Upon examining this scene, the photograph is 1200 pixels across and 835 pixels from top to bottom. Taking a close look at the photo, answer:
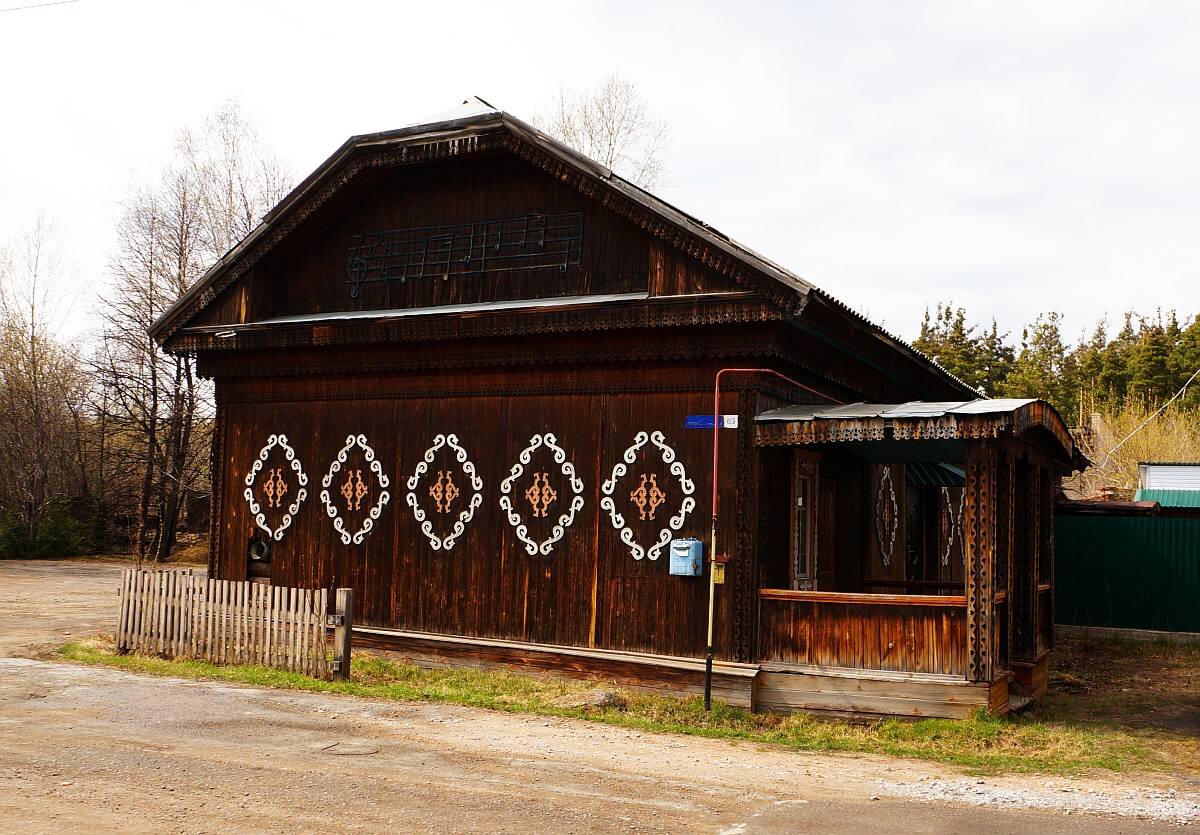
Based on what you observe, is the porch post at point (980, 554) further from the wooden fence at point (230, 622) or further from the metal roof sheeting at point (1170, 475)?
the metal roof sheeting at point (1170, 475)

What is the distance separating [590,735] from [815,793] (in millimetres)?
2666

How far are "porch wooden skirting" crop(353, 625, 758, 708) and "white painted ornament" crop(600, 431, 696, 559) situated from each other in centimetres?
119

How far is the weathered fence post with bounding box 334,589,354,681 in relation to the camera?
1249cm

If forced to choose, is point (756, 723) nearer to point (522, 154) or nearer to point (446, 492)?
point (446, 492)

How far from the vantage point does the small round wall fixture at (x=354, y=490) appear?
1433cm

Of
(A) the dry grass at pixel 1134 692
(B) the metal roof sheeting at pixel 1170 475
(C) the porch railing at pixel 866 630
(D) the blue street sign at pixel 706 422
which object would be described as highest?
(B) the metal roof sheeting at pixel 1170 475

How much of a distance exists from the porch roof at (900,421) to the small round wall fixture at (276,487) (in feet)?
21.3

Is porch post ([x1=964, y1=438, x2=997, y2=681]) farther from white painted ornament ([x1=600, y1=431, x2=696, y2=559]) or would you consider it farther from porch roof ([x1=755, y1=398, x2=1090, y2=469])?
white painted ornament ([x1=600, y1=431, x2=696, y2=559])

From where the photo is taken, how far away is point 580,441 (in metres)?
13.0

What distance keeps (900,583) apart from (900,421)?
14.5 ft

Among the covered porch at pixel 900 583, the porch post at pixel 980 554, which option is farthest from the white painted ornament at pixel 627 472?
the porch post at pixel 980 554

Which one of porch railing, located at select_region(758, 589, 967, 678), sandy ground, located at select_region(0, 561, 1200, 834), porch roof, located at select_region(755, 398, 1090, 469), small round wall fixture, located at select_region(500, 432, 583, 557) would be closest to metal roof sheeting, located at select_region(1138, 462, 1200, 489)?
porch roof, located at select_region(755, 398, 1090, 469)

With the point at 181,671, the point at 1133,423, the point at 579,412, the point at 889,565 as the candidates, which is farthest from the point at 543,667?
the point at 1133,423

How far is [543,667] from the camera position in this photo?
12.9 meters
